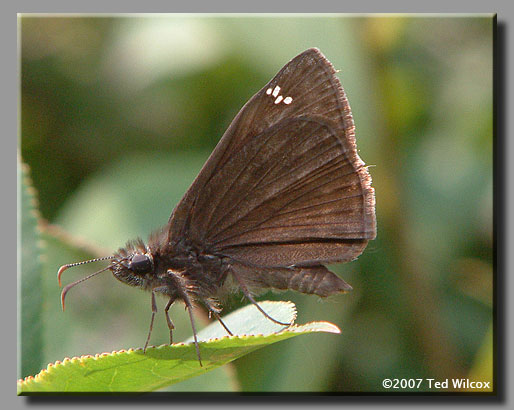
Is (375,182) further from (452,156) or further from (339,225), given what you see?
(339,225)

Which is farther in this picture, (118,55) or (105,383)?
(118,55)

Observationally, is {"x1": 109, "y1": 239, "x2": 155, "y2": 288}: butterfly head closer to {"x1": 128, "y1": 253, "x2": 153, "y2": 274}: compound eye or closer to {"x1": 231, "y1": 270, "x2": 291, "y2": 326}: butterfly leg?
{"x1": 128, "y1": 253, "x2": 153, "y2": 274}: compound eye

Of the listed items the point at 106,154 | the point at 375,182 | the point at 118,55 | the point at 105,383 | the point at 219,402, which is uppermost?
the point at 118,55

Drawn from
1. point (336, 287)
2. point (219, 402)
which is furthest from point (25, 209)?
point (336, 287)

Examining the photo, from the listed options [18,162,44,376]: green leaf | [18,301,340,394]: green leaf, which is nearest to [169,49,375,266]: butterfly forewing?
[18,301,340,394]: green leaf

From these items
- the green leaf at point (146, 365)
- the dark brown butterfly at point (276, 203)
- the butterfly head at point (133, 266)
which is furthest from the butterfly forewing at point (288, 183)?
the green leaf at point (146, 365)
